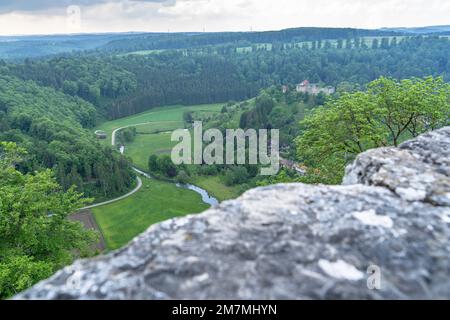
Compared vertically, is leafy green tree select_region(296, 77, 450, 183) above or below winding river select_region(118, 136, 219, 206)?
above

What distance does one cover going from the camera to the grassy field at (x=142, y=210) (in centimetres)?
7088

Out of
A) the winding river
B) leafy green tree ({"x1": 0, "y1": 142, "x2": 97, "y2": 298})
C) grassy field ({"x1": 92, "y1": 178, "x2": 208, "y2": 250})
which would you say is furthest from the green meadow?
leafy green tree ({"x1": 0, "y1": 142, "x2": 97, "y2": 298})

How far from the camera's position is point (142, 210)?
8144cm

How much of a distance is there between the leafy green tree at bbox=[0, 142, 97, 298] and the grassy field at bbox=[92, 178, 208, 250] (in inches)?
1542

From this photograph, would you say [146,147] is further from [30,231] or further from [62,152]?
[30,231]

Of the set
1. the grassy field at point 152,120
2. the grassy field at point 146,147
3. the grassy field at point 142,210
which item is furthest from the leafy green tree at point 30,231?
the grassy field at point 152,120

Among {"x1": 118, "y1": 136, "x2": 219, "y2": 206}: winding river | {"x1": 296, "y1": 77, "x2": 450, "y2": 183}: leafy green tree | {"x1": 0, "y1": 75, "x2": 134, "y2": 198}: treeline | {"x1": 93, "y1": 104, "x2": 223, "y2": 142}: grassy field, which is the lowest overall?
{"x1": 118, "y1": 136, "x2": 219, "y2": 206}: winding river

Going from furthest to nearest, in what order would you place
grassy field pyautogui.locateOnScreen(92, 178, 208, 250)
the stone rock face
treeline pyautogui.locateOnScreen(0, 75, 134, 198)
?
treeline pyautogui.locateOnScreen(0, 75, 134, 198) → grassy field pyautogui.locateOnScreen(92, 178, 208, 250) → the stone rock face

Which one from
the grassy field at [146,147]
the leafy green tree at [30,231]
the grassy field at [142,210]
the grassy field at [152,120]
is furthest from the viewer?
the grassy field at [152,120]

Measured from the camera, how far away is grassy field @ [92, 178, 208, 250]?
7088 centimetres

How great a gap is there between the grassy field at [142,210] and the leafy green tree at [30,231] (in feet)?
129

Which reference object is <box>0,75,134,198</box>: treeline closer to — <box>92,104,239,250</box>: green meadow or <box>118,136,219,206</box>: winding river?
<box>118,136,219,206</box>: winding river

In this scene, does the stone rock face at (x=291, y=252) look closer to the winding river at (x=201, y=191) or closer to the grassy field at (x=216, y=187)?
the winding river at (x=201, y=191)

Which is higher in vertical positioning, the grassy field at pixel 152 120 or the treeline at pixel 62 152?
the treeline at pixel 62 152
